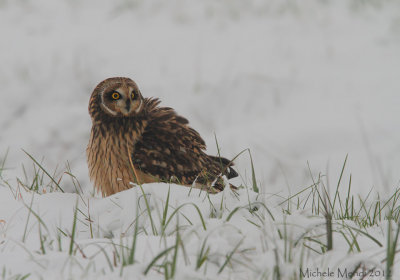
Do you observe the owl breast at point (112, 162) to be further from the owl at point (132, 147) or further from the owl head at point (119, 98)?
the owl head at point (119, 98)

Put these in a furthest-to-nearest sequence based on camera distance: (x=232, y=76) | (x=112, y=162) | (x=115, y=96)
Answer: (x=232, y=76), (x=115, y=96), (x=112, y=162)

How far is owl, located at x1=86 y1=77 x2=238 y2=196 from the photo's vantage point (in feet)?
12.9

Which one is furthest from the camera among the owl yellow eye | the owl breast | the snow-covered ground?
the snow-covered ground

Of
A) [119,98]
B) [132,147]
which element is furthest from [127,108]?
[132,147]

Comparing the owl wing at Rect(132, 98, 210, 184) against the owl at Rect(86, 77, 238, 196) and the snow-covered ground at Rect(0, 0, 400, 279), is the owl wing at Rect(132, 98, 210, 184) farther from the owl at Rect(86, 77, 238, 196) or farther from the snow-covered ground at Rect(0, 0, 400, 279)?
the snow-covered ground at Rect(0, 0, 400, 279)

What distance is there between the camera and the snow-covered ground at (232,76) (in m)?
7.48

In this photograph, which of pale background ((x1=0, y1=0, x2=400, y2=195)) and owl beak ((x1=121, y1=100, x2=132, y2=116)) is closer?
owl beak ((x1=121, y1=100, x2=132, y2=116))

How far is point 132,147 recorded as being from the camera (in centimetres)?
404

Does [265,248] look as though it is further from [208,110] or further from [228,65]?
[228,65]

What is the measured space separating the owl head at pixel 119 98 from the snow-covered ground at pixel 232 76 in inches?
55.5

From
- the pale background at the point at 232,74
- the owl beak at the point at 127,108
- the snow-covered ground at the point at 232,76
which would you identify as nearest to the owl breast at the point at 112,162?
the owl beak at the point at 127,108

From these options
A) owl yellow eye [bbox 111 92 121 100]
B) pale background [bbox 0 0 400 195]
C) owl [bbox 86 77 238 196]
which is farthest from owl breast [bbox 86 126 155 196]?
pale background [bbox 0 0 400 195]

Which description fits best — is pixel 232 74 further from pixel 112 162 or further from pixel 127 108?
pixel 112 162

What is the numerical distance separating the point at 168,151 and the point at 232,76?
5501 millimetres
